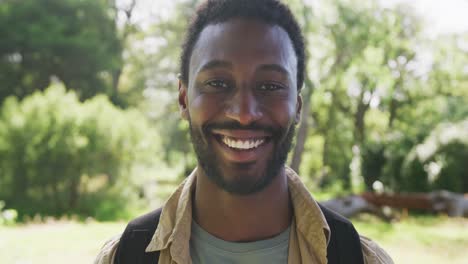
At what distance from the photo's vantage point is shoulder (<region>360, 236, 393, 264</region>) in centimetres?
171

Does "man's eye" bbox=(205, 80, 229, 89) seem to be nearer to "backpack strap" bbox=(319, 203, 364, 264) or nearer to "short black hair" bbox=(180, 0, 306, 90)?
"short black hair" bbox=(180, 0, 306, 90)

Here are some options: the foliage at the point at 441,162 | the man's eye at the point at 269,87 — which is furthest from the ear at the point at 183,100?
the foliage at the point at 441,162

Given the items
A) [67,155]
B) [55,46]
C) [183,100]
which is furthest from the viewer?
[55,46]

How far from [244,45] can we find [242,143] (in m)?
0.33

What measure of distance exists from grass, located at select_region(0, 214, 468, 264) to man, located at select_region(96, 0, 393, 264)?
5.89m

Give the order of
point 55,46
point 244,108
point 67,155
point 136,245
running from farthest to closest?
point 55,46 < point 67,155 < point 136,245 < point 244,108

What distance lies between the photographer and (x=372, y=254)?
5.65ft

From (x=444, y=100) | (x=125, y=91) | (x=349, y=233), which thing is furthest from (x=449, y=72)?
(x=349, y=233)

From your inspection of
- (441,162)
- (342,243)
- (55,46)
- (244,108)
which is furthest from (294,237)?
(55,46)

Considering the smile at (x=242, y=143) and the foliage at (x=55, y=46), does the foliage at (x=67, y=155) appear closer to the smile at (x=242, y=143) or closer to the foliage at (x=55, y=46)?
the foliage at (x=55, y=46)

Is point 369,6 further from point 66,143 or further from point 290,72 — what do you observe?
point 290,72

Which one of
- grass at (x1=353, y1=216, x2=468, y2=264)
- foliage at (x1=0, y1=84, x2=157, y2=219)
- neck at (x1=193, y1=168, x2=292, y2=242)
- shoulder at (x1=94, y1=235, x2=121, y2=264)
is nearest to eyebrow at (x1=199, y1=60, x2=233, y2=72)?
neck at (x1=193, y1=168, x2=292, y2=242)

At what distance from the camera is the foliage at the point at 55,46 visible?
1650cm

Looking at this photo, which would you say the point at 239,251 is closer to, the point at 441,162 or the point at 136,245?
the point at 136,245
